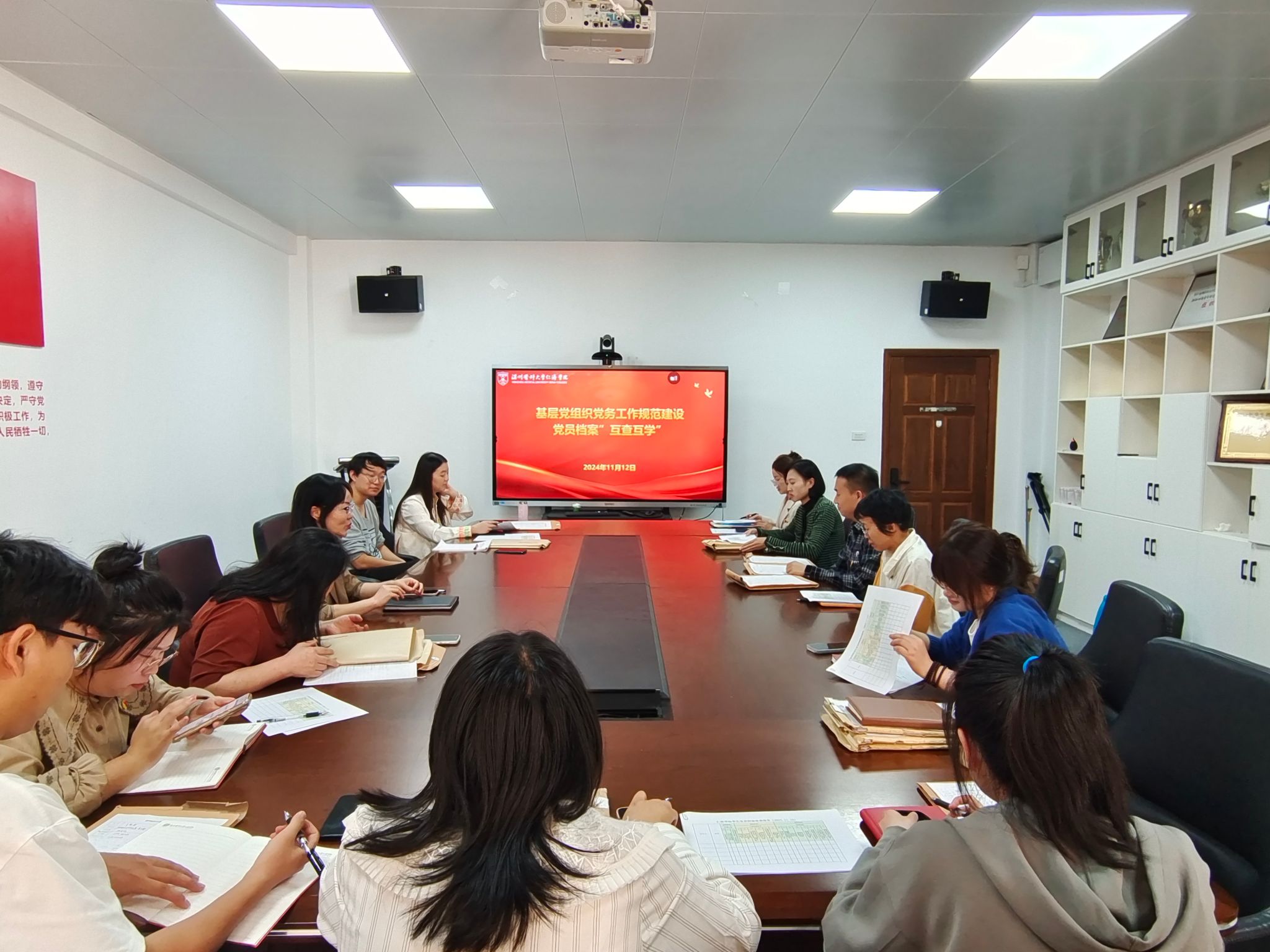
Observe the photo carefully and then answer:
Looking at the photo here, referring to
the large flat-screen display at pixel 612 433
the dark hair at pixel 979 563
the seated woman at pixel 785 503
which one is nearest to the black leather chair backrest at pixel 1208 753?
the dark hair at pixel 979 563

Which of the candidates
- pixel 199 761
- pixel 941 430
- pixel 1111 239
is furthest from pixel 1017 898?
pixel 941 430

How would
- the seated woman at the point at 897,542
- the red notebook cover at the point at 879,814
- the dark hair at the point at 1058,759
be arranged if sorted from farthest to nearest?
the seated woman at the point at 897,542 < the red notebook cover at the point at 879,814 < the dark hair at the point at 1058,759

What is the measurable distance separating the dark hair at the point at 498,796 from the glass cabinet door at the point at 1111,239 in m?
4.80

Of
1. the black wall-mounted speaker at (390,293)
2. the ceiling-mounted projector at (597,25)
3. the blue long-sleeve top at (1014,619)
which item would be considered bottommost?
the blue long-sleeve top at (1014,619)

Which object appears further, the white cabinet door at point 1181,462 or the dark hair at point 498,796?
the white cabinet door at point 1181,462

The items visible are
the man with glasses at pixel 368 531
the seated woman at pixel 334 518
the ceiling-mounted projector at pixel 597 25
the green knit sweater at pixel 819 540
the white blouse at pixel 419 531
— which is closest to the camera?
the ceiling-mounted projector at pixel 597 25

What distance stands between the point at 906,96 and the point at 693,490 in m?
3.17

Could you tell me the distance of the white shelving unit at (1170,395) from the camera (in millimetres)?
3410

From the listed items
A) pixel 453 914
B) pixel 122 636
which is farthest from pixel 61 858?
pixel 122 636

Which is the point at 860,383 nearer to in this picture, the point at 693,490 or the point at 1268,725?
the point at 693,490

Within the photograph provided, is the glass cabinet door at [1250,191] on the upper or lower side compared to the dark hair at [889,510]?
upper

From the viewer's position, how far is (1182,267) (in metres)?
3.88

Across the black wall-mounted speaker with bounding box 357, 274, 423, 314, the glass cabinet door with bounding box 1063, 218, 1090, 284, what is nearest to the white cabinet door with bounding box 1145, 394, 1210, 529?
the glass cabinet door with bounding box 1063, 218, 1090, 284

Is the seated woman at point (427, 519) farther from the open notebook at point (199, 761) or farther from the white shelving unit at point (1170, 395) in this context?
the white shelving unit at point (1170, 395)
